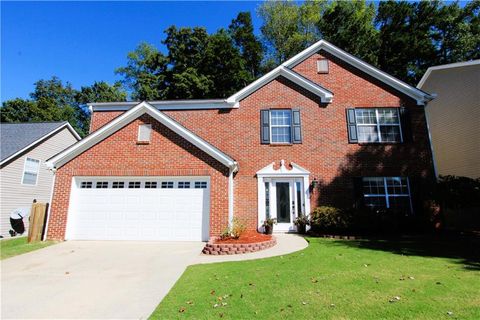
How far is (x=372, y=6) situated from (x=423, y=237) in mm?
28075

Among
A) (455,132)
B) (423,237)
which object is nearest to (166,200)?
(423,237)

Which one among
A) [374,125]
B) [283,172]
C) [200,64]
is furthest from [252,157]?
[200,64]

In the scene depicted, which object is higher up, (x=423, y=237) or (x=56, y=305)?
(x=423, y=237)

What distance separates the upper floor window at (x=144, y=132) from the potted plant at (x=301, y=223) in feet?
24.1

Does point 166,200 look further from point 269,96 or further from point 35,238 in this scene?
point 269,96

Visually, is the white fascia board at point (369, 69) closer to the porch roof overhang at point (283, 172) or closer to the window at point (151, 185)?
the porch roof overhang at point (283, 172)

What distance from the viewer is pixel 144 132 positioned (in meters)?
11.3

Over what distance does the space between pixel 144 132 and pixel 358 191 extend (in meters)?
9.84

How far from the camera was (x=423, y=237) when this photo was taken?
10.3 m

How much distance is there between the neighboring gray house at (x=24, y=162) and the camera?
14250mm

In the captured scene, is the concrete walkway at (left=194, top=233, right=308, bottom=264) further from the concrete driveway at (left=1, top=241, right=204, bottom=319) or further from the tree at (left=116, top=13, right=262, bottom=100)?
the tree at (left=116, top=13, right=262, bottom=100)

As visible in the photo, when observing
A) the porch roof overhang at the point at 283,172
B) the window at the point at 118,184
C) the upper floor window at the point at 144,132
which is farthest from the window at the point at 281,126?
the window at the point at 118,184

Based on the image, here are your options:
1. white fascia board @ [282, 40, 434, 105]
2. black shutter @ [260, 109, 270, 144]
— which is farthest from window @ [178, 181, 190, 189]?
white fascia board @ [282, 40, 434, 105]

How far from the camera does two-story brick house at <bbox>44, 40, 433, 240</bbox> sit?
10.7 m
